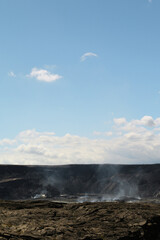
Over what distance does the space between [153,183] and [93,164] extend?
35.1m

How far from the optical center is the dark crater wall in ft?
357

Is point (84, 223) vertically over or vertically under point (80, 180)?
over

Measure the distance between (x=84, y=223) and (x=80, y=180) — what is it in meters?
123

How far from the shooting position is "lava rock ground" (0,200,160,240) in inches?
376

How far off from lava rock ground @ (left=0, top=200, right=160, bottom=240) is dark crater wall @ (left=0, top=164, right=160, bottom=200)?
95124 mm

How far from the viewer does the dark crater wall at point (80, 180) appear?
108875 mm

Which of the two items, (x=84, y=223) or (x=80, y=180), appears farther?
(x=80, y=180)

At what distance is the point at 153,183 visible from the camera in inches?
4481

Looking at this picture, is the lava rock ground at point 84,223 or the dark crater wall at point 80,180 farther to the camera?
the dark crater wall at point 80,180

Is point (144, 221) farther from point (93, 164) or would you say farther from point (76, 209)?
point (93, 164)

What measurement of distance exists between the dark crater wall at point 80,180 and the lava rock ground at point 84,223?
9512 centimetres

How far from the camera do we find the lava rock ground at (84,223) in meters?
9.55

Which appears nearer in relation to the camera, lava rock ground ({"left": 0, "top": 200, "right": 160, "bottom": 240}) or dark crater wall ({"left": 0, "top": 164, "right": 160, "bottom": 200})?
lava rock ground ({"left": 0, "top": 200, "right": 160, "bottom": 240})

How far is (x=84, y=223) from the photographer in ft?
34.9
